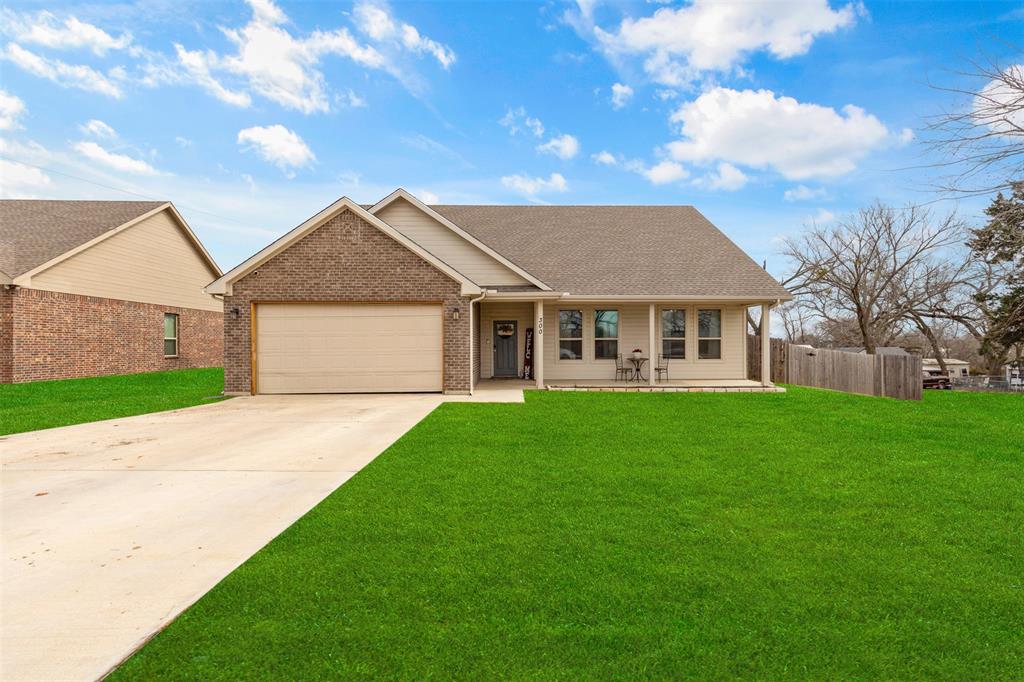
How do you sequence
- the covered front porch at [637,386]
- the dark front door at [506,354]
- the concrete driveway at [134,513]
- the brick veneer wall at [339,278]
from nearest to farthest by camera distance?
1. the concrete driveway at [134,513]
2. the brick veneer wall at [339,278]
3. the covered front porch at [637,386]
4. the dark front door at [506,354]

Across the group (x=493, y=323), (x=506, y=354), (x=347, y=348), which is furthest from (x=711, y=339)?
(x=347, y=348)

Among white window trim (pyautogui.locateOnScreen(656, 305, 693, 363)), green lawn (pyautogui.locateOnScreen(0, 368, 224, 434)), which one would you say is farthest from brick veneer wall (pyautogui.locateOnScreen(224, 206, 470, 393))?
white window trim (pyautogui.locateOnScreen(656, 305, 693, 363))

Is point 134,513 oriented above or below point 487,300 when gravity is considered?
below

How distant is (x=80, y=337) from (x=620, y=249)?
61.6ft

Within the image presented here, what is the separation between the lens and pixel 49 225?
19.7m

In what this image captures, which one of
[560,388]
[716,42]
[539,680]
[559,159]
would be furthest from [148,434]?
[559,159]

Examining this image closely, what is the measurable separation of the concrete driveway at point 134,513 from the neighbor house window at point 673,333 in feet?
34.5

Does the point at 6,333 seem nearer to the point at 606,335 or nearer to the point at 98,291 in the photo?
the point at 98,291

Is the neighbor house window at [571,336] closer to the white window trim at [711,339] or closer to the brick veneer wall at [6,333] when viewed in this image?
the white window trim at [711,339]

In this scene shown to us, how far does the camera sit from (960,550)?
3.86 metres

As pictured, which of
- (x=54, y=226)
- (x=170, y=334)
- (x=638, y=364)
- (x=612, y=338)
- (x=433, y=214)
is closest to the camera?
(x=433, y=214)

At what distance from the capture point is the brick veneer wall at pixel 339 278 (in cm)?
1359

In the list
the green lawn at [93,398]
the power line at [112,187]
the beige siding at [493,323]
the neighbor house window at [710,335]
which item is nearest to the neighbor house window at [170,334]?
the green lawn at [93,398]

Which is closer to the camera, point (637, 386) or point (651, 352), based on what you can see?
point (637, 386)
